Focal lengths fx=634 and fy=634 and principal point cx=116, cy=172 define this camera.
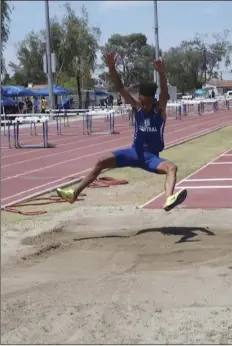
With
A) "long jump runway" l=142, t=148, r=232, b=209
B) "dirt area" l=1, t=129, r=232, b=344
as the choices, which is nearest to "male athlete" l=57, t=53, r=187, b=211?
"dirt area" l=1, t=129, r=232, b=344

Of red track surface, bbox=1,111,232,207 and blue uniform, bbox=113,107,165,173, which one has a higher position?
blue uniform, bbox=113,107,165,173

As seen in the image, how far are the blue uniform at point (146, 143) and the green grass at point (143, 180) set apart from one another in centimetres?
158

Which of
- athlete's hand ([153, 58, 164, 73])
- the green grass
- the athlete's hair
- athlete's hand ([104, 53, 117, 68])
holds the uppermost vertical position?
athlete's hand ([104, 53, 117, 68])

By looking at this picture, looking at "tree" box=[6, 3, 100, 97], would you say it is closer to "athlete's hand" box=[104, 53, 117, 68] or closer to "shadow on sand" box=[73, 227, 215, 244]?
"athlete's hand" box=[104, 53, 117, 68]

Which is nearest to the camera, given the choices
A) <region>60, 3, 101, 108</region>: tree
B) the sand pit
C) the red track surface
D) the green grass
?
the sand pit

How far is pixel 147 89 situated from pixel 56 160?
841 centimetres

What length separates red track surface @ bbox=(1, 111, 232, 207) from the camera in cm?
987

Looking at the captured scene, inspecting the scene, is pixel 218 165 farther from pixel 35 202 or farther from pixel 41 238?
pixel 41 238

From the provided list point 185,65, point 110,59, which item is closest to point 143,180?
point 185,65

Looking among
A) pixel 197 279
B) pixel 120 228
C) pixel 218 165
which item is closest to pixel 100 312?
pixel 197 279

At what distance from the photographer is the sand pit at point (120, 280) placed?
3.61m

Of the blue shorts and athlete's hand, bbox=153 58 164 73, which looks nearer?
athlete's hand, bbox=153 58 164 73

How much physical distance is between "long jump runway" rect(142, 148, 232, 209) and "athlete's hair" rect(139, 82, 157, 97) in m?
2.45

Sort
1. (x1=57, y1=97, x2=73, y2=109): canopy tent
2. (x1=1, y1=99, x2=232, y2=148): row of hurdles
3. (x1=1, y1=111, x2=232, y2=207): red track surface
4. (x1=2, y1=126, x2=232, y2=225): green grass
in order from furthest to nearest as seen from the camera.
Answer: (x1=57, y1=97, x2=73, y2=109): canopy tent, (x1=1, y1=99, x2=232, y2=148): row of hurdles, (x1=1, y1=111, x2=232, y2=207): red track surface, (x1=2, y1=126, x2=232, y2=225): green grass
